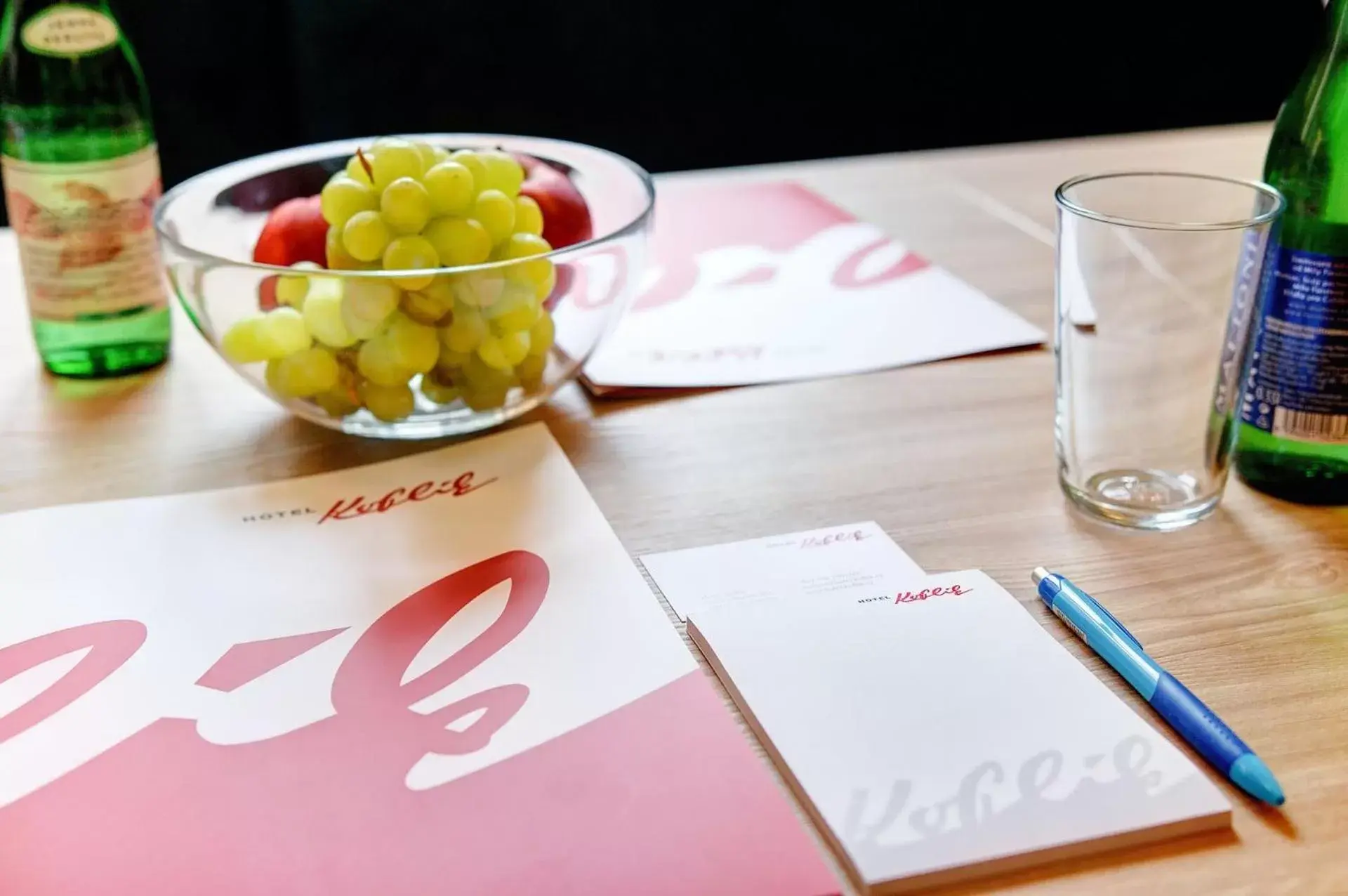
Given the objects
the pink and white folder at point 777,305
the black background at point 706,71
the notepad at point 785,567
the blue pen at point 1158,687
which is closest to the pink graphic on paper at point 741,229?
the pink and white folder at point 777,305

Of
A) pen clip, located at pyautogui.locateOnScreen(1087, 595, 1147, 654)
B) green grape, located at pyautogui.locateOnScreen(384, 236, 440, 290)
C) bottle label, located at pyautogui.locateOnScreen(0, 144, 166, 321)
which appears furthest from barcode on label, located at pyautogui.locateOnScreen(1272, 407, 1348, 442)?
bottle label, located at pyautogui.locateOnScreen(0, 144, 166, 321)

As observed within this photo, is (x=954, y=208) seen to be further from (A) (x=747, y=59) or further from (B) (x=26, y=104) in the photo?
(A) (x=747, y=59)

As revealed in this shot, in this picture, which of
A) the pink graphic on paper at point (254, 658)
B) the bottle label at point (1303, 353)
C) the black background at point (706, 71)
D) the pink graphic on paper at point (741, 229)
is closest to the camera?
the pink graphic on paper at point (254, 658)

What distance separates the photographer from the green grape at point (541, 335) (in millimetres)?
707

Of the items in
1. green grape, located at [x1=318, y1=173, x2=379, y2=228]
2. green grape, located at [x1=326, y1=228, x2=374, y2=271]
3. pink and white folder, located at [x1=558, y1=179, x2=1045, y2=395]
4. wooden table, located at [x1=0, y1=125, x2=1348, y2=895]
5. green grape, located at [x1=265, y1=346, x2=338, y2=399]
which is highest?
green grape, located at [x1=318, y1=173, x2=379, y2=228]

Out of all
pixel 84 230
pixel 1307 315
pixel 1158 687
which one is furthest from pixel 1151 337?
pixel 84 230

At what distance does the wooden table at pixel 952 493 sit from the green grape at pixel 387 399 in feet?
0.09

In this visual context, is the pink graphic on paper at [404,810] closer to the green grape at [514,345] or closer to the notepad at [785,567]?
the notepad at [785,567]

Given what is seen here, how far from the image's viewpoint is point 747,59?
2096 millimetres

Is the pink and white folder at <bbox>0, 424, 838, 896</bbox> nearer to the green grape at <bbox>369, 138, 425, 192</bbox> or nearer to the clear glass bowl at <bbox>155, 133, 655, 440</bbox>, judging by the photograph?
the clear glass bowl at <bbox>155, 133, 655, 440</bbox>

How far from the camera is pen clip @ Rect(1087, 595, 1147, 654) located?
525mm

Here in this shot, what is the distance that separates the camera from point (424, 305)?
0.67 metres

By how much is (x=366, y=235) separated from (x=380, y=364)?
66mm

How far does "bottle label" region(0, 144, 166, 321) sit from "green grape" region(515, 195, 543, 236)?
25 cm
